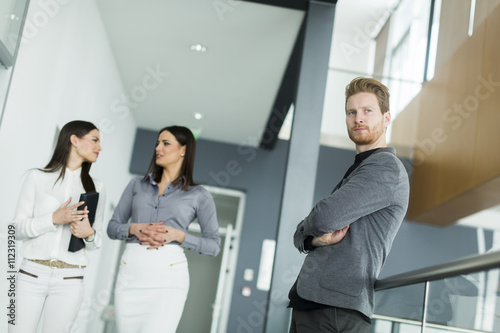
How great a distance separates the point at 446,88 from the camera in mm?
5148

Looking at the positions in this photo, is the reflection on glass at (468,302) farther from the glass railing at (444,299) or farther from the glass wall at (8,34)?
the glass wall at (8,34)

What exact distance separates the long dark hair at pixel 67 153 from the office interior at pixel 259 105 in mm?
518

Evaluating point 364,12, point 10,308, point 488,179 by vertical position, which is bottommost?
point 10,308

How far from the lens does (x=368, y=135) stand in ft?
5.58

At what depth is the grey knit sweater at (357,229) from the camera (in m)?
1.56

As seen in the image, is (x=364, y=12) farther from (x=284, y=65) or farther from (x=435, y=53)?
(x=284, y=65)

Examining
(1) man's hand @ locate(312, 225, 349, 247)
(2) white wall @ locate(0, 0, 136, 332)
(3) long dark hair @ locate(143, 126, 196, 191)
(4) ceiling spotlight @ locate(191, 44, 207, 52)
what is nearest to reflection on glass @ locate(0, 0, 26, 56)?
(2) white wall @ locate(0, 0, 136, 332)

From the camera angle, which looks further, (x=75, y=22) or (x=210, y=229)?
(x=75, y=22)

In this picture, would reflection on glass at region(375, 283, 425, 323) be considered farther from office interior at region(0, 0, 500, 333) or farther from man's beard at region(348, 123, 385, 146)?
office interior at region(0, 0, 500, 333)

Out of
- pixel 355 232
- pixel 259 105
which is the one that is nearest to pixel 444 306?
pixel 355 232

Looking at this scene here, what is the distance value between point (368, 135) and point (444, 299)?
1.68ft

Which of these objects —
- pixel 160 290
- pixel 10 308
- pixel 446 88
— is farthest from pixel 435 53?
pixel 10 308

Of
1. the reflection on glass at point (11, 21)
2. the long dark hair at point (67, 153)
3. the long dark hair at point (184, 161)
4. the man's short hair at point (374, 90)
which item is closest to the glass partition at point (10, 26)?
the reflection on glass at point (11, 21)

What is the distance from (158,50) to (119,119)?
4.12 ft
